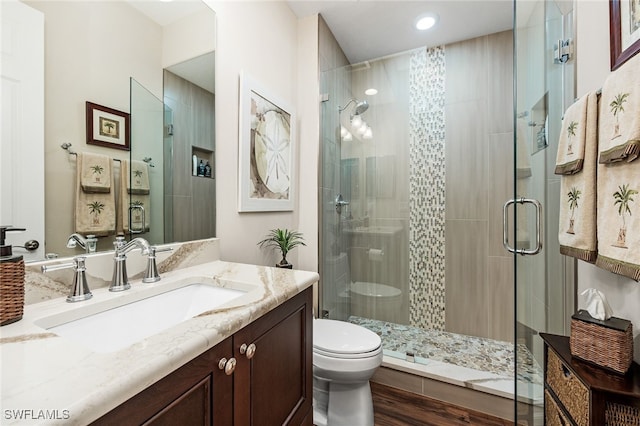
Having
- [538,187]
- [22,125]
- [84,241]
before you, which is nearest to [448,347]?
[538,187]

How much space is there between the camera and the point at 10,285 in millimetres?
591

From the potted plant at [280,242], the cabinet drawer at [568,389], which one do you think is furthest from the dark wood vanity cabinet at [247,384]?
the cabinet drawer at [568,389]

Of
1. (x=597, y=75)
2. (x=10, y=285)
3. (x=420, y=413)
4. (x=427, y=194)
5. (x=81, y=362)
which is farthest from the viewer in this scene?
(x=427, y=194)

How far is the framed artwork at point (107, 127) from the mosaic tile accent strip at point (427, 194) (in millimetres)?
1923

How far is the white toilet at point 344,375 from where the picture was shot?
131cm

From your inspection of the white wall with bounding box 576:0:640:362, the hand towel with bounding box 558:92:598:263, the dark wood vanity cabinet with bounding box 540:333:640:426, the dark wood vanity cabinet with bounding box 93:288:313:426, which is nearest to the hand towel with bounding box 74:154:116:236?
the dark wood vanity cabinet with bounding box 93:288:313:426

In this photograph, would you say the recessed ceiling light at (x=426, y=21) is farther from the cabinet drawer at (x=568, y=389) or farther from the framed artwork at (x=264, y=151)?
the cabinet drawer at (x=568, y=389)

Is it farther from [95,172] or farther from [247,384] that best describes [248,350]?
[95,172]

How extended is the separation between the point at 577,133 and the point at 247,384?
4.53 ft

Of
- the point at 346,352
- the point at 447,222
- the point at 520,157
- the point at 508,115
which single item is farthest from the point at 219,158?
the point at 508,115

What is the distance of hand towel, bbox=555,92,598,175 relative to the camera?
96 cm

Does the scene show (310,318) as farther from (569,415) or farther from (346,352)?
(569,415)

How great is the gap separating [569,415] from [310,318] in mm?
881

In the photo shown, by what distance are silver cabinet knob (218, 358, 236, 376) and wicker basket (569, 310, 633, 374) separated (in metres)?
1.08
